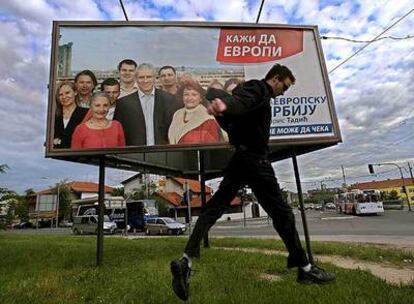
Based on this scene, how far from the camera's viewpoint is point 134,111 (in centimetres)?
726

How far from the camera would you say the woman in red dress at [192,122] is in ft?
23.4

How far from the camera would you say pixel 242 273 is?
5328mm

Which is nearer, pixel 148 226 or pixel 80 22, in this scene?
pixel 80 22

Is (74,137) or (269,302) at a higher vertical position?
(74,137)

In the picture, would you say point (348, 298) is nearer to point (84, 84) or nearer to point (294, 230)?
point (294, 230)

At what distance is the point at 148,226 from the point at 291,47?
27.2 meters

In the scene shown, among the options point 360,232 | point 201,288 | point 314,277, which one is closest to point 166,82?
point 201,288

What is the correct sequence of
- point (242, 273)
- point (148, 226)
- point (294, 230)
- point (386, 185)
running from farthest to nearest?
1. point (386, 185)
2. point (148, 226)
3. point (242, 273)
4. point (294, 230)

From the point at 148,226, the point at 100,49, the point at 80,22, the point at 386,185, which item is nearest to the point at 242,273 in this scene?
the point at 100,49

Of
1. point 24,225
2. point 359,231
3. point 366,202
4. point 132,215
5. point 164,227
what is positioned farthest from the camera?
point 24,225

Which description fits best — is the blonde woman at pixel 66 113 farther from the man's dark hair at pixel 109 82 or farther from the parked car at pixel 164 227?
the parked car at pixel 164 227

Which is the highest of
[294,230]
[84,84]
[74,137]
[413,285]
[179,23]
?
[179,23]

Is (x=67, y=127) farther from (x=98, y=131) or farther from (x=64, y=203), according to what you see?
(x=64, y=203)

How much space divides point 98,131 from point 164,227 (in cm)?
2471
